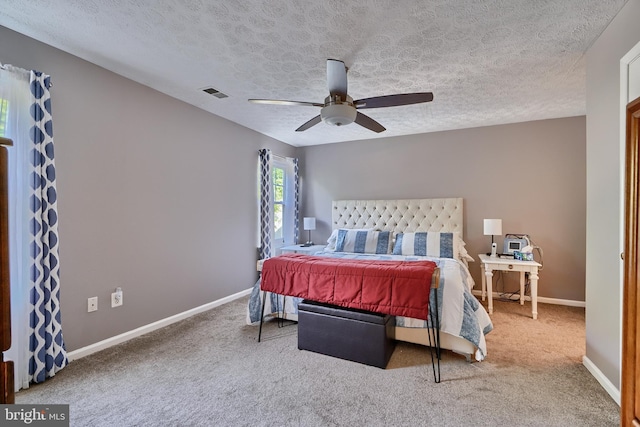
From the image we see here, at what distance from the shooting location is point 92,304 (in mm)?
2551

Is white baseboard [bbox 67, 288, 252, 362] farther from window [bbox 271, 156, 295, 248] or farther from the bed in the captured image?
window [bbox 271, 156, 295, 248]

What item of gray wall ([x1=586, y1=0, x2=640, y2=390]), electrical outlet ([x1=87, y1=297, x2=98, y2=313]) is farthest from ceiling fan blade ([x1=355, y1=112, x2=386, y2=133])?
electrical outlet ([x1=87, y1=297, x2=98, y2=313])

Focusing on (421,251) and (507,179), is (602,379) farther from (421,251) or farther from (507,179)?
(507,179)

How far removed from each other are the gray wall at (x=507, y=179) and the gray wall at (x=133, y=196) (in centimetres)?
251

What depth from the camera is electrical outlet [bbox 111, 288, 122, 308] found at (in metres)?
2.70

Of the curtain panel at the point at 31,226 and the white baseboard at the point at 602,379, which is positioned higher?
the curtain panel at the point at 31,226

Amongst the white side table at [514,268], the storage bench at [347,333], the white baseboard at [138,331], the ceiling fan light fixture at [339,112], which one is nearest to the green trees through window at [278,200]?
the white baseboard at [138,331]

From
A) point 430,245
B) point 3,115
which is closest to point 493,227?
point 430,245

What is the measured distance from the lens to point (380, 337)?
2.30 metres

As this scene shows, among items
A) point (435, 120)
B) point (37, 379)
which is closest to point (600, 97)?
point (435, 120)

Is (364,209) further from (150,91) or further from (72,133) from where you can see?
(72,133)

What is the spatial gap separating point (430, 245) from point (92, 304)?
3784mm

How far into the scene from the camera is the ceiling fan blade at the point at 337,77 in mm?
2057

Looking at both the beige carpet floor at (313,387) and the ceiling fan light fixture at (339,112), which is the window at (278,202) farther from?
the ceiling fan light fixture at (339,112)
